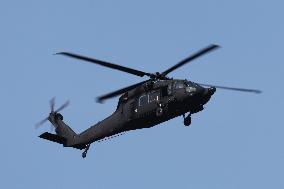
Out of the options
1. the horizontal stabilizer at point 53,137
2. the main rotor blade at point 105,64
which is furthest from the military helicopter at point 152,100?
→ the horizontal stabilizer at point 53,137

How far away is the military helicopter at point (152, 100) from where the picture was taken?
107 ft

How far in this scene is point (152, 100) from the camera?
112 feet

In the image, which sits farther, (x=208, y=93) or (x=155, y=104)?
(x=155, y=104)

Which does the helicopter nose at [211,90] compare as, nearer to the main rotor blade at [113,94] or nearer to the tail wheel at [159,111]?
the tail wheel at [159,111]

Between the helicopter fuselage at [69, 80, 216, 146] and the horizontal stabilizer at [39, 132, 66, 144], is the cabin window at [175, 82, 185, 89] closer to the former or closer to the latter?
the helicopter fuselage at [69, 80, 216, 146]

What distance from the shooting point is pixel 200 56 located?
32438 millimetres

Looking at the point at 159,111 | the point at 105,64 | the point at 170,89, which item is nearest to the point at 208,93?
the point at 170,89

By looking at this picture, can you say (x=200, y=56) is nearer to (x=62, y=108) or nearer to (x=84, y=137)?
(x=84, y=137)

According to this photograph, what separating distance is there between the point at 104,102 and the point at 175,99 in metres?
4.47

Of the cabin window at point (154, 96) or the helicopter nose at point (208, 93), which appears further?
the cabin window at point (154, 96)

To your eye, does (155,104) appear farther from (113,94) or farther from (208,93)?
(208,93)

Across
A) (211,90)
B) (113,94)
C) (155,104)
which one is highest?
(211,90)

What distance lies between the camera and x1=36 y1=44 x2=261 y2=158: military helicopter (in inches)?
1281

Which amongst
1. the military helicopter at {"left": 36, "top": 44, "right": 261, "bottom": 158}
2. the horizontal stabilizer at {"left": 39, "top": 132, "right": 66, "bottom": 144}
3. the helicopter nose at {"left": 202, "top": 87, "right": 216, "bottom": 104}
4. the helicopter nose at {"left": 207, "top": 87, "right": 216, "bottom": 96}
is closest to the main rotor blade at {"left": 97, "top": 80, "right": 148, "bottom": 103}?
the military helicopter at {"left": 36, "top": 44, "right": 261, "bottom": 158}
